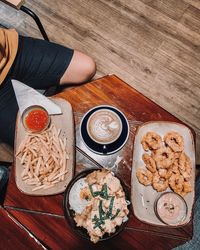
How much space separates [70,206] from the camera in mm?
2053

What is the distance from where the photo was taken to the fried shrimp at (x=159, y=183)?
2.11m

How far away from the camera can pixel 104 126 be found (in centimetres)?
229

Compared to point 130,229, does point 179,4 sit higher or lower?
higher

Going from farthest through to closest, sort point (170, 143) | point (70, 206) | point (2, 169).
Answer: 1. point (2, 169)
2. point (170, 143)
3. point (70, 206)

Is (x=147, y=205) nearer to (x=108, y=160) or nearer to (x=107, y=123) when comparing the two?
(x=108, y=160)

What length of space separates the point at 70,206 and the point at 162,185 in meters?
0.62

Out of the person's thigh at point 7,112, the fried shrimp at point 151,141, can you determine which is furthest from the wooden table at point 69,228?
the person's thigh at point 7,112

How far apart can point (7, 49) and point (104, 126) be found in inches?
42.9

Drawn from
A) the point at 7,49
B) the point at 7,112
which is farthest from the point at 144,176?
the point at 7,49

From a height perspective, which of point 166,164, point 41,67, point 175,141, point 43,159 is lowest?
point 43,159

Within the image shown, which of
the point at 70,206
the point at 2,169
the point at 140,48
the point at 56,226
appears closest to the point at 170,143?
the point at 70,206

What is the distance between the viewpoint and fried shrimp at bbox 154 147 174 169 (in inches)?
84.5

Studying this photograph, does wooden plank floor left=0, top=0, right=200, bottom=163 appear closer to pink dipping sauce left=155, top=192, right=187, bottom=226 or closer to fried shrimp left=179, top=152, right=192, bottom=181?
fried shrimp left=179, top=152, right=192, bottom=181

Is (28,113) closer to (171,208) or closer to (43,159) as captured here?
(43,159)
